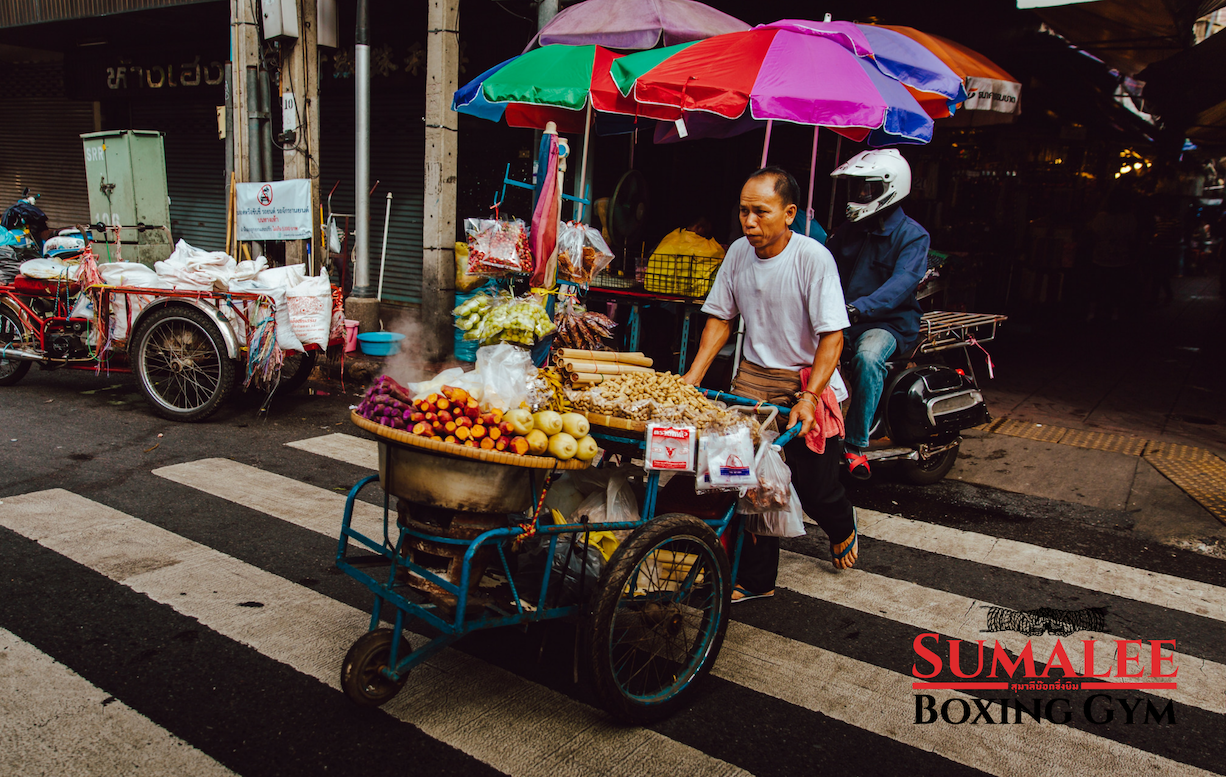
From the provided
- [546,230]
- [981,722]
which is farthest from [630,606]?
[546,230]

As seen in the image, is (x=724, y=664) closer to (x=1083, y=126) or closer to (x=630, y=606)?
(x=630, y=606)

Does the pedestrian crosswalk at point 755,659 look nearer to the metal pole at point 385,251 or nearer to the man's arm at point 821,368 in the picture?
the man's arm at point 821,368

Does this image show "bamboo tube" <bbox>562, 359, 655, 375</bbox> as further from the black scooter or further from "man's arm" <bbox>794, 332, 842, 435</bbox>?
the black scooter

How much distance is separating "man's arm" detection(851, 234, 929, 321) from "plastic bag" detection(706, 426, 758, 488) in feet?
8.22

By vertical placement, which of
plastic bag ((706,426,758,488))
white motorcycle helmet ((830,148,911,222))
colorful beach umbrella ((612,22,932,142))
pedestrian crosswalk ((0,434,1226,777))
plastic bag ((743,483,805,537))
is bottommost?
pedestrian crosswalk ((0,434,1226,777))

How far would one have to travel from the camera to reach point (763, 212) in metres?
3.32

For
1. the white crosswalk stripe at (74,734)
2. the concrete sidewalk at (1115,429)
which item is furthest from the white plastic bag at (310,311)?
the concrete sidewalk at (1115,429)

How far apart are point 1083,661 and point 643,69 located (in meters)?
4.76

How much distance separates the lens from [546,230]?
255 inches

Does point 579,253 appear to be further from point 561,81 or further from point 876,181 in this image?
point 876,181

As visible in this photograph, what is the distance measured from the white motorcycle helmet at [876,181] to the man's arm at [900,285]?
1.12ft

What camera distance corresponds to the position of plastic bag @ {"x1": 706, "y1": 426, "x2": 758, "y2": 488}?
113 inches

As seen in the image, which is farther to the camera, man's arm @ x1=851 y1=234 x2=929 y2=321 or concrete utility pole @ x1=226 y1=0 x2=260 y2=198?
concrete utility pole @ x1=226 y1=0 x2=260 y2=198

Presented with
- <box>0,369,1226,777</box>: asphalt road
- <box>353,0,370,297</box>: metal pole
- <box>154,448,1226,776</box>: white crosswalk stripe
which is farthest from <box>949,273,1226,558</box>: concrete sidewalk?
<box>353,0,370,297</box>: metal pole
